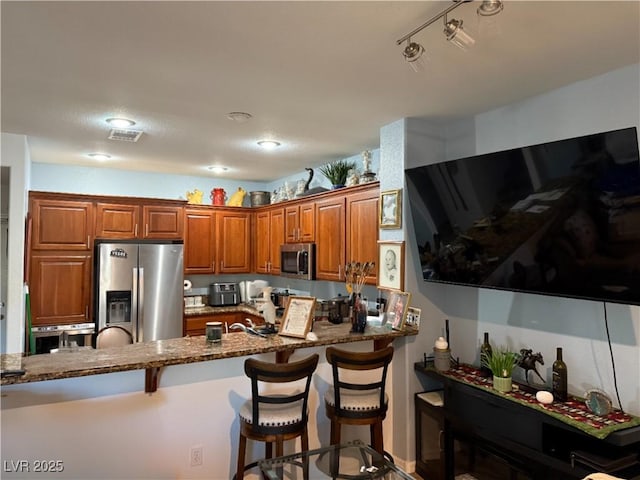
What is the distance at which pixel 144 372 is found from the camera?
249 cm

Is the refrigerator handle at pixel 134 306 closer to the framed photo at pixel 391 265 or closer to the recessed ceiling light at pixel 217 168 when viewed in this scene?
the recessed ceiling light at pixel 217 168

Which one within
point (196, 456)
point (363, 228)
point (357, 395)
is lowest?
point (196, 456)

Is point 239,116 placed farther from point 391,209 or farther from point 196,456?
point 196,456

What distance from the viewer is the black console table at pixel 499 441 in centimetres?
211

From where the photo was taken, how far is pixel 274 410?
240cm

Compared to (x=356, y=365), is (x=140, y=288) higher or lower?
higher

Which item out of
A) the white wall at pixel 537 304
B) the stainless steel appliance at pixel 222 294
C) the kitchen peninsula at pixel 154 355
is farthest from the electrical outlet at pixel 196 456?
the stainless steel appliance at pixel 222 294

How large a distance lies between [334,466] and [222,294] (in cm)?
371

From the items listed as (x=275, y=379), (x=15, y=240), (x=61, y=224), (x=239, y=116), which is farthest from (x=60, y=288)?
(x=275, y=379)

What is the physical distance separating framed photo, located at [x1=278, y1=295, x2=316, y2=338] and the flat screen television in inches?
36.7

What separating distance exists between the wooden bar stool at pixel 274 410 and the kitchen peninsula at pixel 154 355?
0.25m

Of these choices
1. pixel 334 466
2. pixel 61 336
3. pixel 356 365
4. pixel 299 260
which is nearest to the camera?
pixel 334 466

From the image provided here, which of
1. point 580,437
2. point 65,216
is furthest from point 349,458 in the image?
point 65,216

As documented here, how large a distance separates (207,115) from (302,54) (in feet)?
3.91
